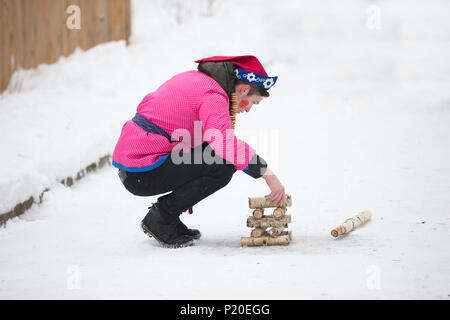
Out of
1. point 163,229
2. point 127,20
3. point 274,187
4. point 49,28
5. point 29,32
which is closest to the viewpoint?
point 274,187

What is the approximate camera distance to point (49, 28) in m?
7.02

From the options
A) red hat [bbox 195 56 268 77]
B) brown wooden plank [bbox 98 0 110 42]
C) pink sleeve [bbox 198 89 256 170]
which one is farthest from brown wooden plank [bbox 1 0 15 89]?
pink sleeve [bbox 198 89 256 170]

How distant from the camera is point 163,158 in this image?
3303mm

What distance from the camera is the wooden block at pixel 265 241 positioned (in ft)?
11.1

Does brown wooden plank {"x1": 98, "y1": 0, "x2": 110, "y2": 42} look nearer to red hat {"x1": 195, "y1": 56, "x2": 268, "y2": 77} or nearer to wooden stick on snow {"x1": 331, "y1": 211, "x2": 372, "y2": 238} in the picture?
red hat {"x1": 195, "y1": 56, "x2": 268, "y2": 77}

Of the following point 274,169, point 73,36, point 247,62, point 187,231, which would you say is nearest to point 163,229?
point 187,231

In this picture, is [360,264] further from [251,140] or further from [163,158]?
[251,140]

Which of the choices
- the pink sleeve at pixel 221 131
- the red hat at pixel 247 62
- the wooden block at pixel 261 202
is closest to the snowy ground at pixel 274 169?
the wooden block at pixel 261 202

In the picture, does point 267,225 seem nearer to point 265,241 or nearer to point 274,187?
point 265,241

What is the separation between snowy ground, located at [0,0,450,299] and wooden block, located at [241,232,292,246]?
3.5 inches

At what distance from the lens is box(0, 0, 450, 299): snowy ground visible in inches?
110

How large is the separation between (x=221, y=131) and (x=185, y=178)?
18.4 inches

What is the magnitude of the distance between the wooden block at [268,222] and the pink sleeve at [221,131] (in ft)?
1.67
